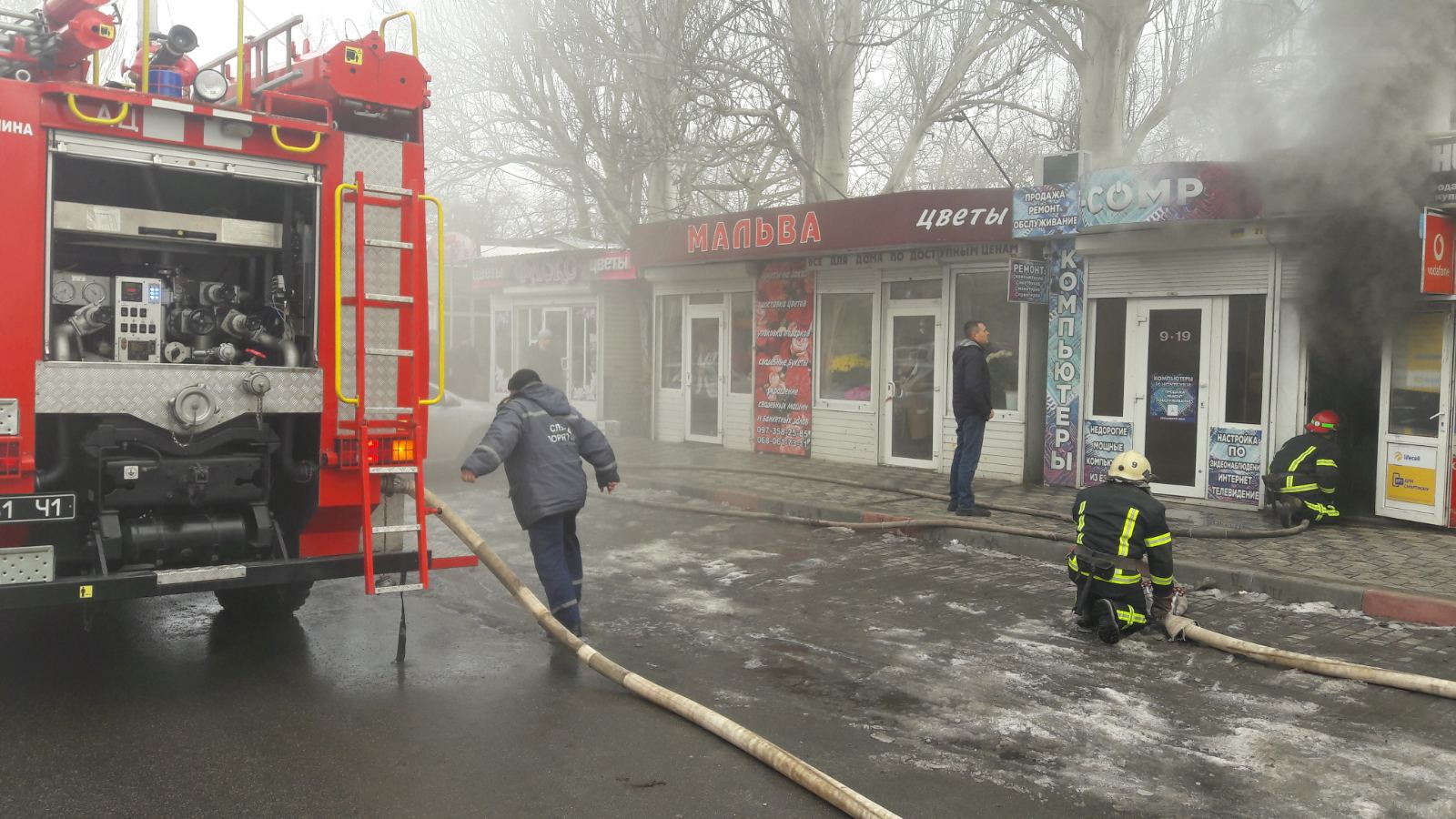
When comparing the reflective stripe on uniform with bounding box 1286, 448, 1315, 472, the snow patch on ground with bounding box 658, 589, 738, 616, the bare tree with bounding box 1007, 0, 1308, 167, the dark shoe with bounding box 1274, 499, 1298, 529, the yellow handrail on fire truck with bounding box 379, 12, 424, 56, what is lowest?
the snow patch on ground with bounding box 658, 589, 738, 616

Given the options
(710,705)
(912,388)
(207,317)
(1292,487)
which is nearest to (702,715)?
(710,705)

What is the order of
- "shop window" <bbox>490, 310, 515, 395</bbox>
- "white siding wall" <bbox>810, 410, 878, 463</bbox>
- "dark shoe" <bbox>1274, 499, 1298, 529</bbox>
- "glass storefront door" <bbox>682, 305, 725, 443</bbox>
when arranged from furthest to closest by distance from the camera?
"shop window" <bbox>490, 310, 515, 395</bbox> → "glass storefront door" <bbox>682, 305, 725, 443</bbox> → "white siding wall" <bbox>810, 410, 878, 463</bbox> → "dark shoe" <bbox>1274, 499, 1298, 529</bbox>

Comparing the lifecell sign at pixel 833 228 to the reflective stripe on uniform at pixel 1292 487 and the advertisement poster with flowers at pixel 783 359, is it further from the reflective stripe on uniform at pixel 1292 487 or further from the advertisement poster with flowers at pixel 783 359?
the reflective stripe on uniform at pixel 1292 487

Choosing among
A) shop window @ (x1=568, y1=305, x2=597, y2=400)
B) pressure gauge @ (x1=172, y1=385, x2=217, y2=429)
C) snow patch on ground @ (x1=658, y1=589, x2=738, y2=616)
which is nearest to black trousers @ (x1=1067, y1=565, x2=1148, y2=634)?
snow patch on ground @ (x1=658, y1=589, x2=738, y2=616)

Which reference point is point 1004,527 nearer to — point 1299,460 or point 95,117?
point 1299,460

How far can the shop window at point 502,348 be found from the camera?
2228cm

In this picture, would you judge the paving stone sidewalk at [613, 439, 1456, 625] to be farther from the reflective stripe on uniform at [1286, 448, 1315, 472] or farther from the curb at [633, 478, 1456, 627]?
the reflective stripe on uniform at [1286, 448, 1315, 472]

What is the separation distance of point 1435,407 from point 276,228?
913 cm

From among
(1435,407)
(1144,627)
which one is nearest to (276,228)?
(1144,627)

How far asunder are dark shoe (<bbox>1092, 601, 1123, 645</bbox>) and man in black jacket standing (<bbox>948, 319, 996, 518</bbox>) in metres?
3.79

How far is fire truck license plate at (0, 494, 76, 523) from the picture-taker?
499cm

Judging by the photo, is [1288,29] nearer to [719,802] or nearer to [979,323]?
[979,323]

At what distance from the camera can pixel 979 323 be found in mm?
10727

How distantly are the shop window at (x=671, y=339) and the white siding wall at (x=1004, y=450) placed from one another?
6016 mm
